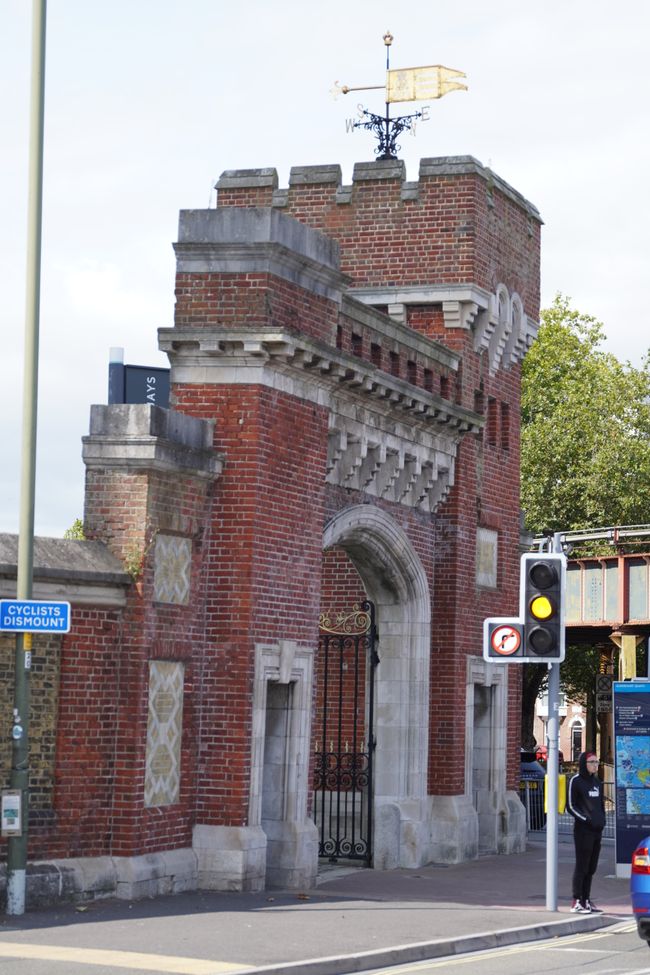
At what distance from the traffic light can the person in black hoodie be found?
1723mm

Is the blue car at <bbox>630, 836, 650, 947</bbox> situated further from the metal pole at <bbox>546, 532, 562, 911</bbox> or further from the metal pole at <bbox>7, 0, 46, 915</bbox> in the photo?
the metal pole at <bbox>7, 0, 46, 915</bbox>

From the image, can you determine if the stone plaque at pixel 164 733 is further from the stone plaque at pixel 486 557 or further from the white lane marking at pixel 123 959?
the stone plaque at pixel 486 557

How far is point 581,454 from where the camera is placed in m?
53.2

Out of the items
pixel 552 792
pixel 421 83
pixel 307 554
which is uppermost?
pixel 421 83

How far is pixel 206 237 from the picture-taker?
18328 mm

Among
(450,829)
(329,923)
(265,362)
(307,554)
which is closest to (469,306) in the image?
(307,554)

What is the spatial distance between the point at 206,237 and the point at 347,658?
301 inches

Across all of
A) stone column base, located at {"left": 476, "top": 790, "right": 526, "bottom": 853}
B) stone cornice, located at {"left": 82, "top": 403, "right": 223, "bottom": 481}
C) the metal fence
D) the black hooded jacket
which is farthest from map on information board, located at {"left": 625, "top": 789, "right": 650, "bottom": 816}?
the metal fence

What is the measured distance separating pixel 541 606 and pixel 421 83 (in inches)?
464

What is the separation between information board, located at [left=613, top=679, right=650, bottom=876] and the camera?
20.7m

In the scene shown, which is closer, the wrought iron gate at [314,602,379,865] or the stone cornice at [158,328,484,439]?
the stone cornice at [158,328,484,439]

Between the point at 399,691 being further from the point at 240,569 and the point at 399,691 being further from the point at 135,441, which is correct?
the point at 135,441

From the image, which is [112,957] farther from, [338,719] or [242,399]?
[338,719]

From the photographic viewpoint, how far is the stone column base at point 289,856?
1836cm
